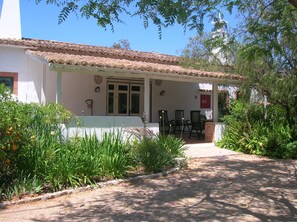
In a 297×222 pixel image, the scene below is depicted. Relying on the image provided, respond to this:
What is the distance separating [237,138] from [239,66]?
2.47m

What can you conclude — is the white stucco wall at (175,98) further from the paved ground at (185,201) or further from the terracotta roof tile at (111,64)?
the paved ground at (185,201)

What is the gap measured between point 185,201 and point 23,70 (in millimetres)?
8709

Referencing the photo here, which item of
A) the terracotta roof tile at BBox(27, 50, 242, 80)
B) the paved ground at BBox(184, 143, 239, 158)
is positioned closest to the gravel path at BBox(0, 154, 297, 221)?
the paved ground at BBox(184, 143, 239, 158)

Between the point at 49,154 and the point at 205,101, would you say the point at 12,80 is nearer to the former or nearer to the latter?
the point at 49,154

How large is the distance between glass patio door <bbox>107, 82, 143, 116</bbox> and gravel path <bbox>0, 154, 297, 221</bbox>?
7398mm

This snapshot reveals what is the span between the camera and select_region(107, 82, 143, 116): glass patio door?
51.9ft

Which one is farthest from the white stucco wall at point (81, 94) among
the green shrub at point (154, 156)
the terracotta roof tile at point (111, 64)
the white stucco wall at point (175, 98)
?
the green shrub at point (154, 156)

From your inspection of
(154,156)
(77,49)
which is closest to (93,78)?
(77,49)

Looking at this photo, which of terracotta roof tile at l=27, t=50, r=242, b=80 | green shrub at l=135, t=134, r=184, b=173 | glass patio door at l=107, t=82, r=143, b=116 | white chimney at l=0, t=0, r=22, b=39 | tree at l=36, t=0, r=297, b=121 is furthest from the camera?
glass patio door at l=107, t=82, r=143, b=116

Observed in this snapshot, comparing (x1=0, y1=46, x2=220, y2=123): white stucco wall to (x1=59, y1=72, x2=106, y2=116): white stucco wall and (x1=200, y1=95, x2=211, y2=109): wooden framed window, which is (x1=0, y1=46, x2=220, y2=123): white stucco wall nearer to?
(x1=59, y1=72, x2=106, y2=116): white stucco wall

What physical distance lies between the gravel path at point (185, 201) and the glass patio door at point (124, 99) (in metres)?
7.40

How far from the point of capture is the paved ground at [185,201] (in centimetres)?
561

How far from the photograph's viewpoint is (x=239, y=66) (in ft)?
41.1

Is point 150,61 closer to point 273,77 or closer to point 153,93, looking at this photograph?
point 153,93
